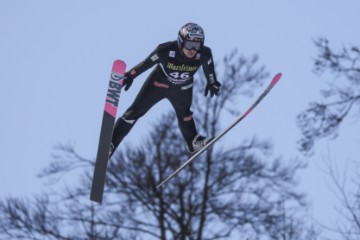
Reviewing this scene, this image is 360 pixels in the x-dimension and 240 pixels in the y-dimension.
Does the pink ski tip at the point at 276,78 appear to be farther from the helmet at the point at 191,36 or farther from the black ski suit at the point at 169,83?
the helmet at the point at 191,36

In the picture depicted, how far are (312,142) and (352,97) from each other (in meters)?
1.12

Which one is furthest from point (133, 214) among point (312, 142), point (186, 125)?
point (186, 125)

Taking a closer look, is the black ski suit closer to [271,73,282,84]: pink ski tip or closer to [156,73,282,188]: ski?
[156,73,282,188]: ski

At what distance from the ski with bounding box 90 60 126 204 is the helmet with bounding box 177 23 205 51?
0.79 meters

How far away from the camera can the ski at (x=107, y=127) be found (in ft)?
36.7

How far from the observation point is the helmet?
35.8 ft

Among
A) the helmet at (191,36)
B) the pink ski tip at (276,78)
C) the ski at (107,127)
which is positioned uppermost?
the pink ski tip at (276,78)

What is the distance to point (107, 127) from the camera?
11414 millimetres

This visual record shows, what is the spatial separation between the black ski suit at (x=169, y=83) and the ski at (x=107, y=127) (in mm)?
165

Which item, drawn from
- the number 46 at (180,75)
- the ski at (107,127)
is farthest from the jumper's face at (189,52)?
the ski at (107,127)

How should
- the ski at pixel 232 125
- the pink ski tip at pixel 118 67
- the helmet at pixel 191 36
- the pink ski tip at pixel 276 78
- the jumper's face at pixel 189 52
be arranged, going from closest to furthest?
1. the helmet at pixel 191 36
2. the jumper's face at pixel 189 52
3. the pink ski tip at pixel 118 67
4. the ski at pixel 232 125
5. the pink ski tip at pixel 276 78

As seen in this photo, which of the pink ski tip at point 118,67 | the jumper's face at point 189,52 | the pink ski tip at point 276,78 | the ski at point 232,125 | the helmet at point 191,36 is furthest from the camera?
the pink ski tip at point 276,78

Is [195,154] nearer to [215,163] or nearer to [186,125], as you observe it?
[186,125]

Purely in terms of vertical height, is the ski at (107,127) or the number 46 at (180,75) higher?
the number 46 at (180,75)
